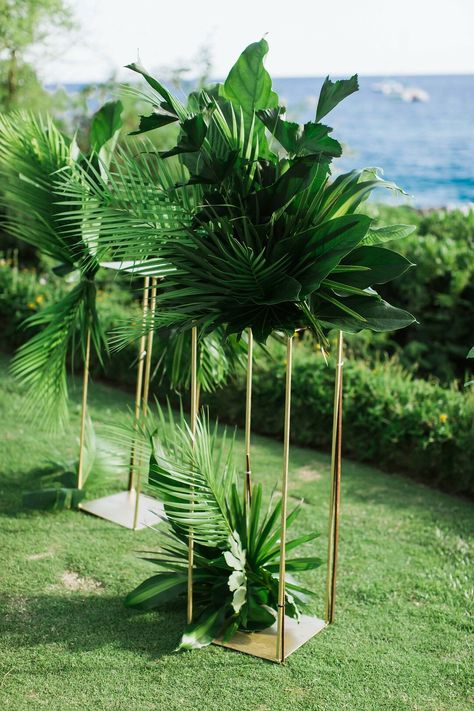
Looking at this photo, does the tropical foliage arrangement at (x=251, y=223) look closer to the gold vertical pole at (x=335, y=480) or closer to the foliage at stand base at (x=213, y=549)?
the foliage at stand base at (x=213, y=549)

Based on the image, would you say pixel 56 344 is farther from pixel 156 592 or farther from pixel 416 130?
pixel 416 130

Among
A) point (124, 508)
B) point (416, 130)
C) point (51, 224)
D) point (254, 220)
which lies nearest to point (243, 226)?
point (254, 220)

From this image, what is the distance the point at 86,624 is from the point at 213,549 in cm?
63

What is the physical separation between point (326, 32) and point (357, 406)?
160 feet

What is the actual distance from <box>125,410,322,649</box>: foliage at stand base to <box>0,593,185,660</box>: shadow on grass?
86mm

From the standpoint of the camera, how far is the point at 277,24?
45.8 meters

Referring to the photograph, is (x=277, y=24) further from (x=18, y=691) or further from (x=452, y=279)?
(x=18, y=691)

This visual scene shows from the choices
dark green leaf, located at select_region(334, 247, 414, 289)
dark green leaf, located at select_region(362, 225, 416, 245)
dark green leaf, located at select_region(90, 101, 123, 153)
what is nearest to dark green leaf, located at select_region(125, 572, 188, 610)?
dark green leaf, located at select_region(334, 247, 414, 289)

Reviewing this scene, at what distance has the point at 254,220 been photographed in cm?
292

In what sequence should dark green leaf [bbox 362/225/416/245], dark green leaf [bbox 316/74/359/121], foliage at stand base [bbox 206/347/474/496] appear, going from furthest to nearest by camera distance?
foliage at stand base [bbox 206/347/474/496], dark green leaf [bbox 362/225/416/245], dark green leaf [bbox 316/74/359/121]

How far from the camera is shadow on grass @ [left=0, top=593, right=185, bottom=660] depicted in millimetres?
3334

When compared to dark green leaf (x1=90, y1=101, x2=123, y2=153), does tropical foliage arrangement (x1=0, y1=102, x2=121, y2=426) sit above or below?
below

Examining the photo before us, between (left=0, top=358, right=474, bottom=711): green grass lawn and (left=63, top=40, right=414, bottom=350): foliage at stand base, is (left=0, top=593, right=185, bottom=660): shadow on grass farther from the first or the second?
(left=63, top=40, right=414, bottom=350): foliage at stand base

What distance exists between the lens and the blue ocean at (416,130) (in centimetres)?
4081
